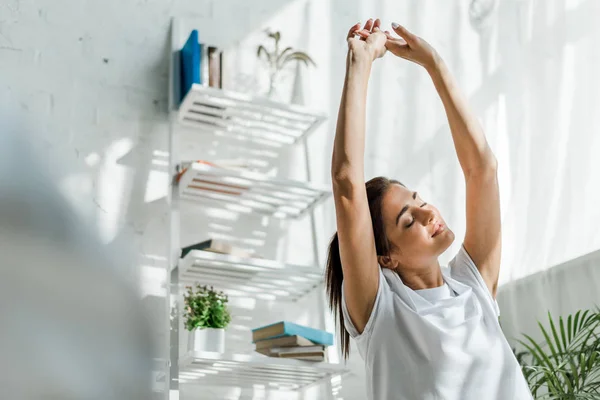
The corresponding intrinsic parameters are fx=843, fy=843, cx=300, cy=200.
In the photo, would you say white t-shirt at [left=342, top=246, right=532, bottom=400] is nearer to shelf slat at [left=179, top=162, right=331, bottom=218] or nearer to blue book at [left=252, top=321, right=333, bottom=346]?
blue book at [left=252, top=321, right=333, bottom=346]

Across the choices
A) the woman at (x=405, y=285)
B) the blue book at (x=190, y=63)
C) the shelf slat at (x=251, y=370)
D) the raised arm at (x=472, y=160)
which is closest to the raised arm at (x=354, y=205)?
the woman at (x=405, y=285)

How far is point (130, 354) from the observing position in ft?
8.87

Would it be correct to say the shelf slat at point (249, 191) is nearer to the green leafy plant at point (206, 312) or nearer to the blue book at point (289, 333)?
the green leafy plant at point (206, 312)

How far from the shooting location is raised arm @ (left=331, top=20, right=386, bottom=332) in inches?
53.9

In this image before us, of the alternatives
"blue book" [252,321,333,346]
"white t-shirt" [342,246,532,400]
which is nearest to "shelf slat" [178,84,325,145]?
"blue book" [252,321,333,346]

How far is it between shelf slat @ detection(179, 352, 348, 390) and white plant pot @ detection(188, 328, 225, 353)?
37 mm

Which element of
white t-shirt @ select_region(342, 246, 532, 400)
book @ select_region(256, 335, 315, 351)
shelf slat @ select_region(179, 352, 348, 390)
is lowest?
white t-shirt @ select_region(342, 246, 532, 400)

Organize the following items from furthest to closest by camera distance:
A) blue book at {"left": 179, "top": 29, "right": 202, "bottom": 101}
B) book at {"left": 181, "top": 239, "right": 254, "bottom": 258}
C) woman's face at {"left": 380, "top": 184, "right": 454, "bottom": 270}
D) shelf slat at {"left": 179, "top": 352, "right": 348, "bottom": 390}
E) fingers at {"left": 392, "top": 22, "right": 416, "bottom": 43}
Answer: blue book at {"left": 179, "top": 29, "right": 202, "bottom": 101}, book at {"left": 181, "top": 239, "right": 254, "bottom": 258}, shelf slat at {"left": 179, "top": 352, "right": 348, "bottom": 390}, fingers at {"left": 392, "top": 22, "right": 416, "bottom": 43}, woman's face at {"left": 380, "top": 184, "right": 454, "bottom": 270}

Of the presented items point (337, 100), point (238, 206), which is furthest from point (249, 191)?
point (337, 100)

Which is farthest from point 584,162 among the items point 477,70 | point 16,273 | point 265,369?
point 16,273

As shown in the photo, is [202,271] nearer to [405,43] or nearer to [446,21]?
[405,43]

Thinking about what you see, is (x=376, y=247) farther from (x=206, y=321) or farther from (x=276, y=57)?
(x=276, y=57)

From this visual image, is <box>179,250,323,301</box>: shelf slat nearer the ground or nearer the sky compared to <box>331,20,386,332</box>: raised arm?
nearer the sky

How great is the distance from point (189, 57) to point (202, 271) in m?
0.72
